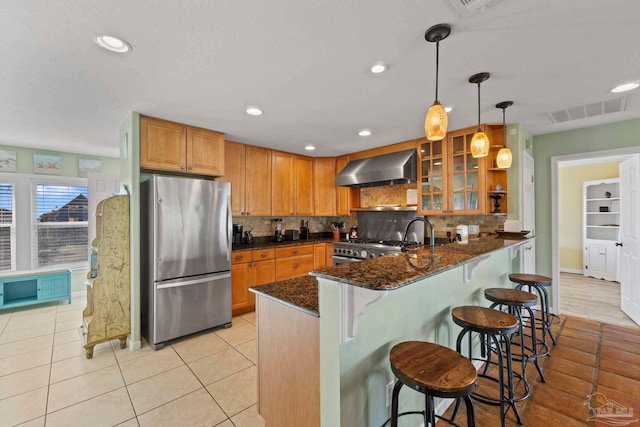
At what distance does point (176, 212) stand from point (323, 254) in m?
2.53

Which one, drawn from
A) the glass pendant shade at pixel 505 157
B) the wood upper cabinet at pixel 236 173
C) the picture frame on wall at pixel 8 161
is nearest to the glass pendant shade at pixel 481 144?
the glass pendant shade at pixel 505 157

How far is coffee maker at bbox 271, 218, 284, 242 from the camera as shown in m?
4.85

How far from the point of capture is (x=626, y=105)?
276cm

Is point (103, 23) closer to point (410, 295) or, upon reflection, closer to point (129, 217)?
point (129, 217)

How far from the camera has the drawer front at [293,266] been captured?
418 centimetres

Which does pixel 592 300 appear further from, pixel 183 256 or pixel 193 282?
pixel 183 256

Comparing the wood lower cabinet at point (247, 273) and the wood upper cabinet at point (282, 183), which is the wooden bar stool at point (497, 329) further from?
the wood upper cabinet at point (282, 183)

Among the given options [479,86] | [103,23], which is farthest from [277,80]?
[479,86]

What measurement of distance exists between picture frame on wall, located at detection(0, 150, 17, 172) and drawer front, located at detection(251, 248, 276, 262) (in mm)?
3904

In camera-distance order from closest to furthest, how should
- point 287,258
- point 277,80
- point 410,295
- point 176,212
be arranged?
point 410,295 → point 277,80 → point 176,212 → point 287,258

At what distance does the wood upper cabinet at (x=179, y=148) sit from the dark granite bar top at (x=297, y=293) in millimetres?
2109

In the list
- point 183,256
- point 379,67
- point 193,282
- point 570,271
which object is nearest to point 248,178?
point 183,256

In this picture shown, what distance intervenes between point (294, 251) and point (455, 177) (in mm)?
2548

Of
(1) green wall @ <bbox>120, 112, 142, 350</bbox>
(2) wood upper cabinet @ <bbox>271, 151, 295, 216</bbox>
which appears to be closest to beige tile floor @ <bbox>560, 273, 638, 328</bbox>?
(2) wood upper cabinet @ <bbox>271, 151, 295, 216</bbox>
